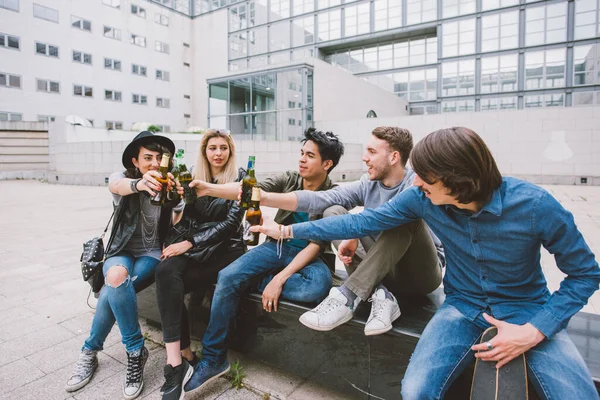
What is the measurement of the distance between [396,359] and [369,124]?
1899 cm

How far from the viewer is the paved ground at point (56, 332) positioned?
252 centimetres

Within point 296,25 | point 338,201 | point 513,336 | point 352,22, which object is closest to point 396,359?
point 513,336

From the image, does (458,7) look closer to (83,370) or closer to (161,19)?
(161,19)

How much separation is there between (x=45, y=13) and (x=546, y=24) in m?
37.7

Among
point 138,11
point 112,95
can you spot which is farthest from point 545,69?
point 138,11

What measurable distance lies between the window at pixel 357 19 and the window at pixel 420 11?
336 centimetres

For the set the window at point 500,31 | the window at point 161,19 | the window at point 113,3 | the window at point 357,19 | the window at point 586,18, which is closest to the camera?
the window at point 586,18

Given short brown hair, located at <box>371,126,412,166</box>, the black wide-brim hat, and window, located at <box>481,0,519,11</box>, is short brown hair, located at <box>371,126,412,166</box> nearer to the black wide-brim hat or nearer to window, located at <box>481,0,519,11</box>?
the black wide-brim hat

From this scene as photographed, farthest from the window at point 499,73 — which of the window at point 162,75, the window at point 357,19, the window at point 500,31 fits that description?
the window at point 162,75

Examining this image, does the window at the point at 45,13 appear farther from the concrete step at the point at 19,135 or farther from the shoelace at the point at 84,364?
the shoelace at the point at 84,364

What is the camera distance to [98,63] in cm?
3281

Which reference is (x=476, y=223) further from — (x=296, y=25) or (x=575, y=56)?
(x=296, y=25)

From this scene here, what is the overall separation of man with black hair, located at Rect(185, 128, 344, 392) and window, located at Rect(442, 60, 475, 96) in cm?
3147

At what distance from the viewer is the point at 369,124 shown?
2016 centimetres
